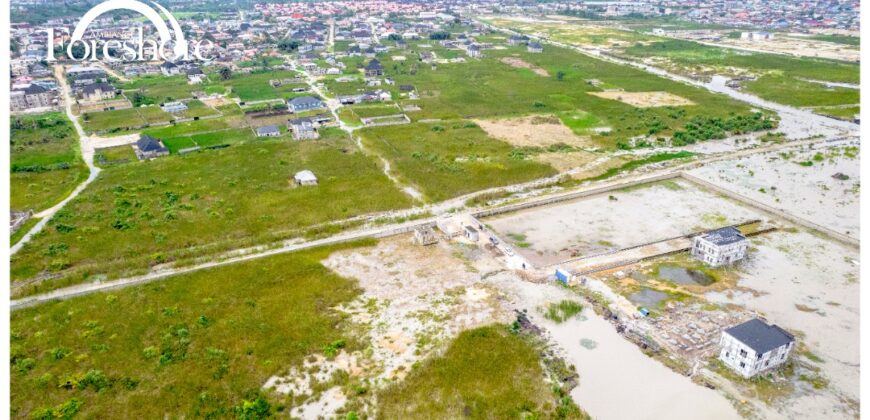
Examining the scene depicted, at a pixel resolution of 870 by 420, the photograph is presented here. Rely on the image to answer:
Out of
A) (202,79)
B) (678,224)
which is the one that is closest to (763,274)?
(678,224)

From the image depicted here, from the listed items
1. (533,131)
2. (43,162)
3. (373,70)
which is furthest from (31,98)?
(533,131)

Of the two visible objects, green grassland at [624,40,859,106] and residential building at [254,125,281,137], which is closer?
residential building at [254,125,281,137]

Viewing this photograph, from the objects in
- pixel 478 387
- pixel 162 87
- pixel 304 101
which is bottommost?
pixel 478 387

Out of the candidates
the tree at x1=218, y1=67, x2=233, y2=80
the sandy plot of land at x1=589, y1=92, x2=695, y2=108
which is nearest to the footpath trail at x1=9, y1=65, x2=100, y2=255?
the tree at x1=218, y1=67, x2=233, y2=80

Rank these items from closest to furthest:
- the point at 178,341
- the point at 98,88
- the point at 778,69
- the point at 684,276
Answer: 1. the point at 178,341
2. the point at 684,276
3. the point at 98,88
4. the point at 778,69

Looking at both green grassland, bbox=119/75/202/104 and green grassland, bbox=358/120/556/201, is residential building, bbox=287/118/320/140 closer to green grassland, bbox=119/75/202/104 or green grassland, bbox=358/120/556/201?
green grassland, bbox=358/120/556/201

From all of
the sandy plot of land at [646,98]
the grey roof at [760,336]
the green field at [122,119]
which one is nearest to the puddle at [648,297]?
the grey roof at [760,336]

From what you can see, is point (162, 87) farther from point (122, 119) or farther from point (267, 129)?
point (267, 129)

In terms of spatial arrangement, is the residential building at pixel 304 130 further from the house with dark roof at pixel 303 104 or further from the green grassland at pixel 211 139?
the house with dark roof at pixel 303 104
